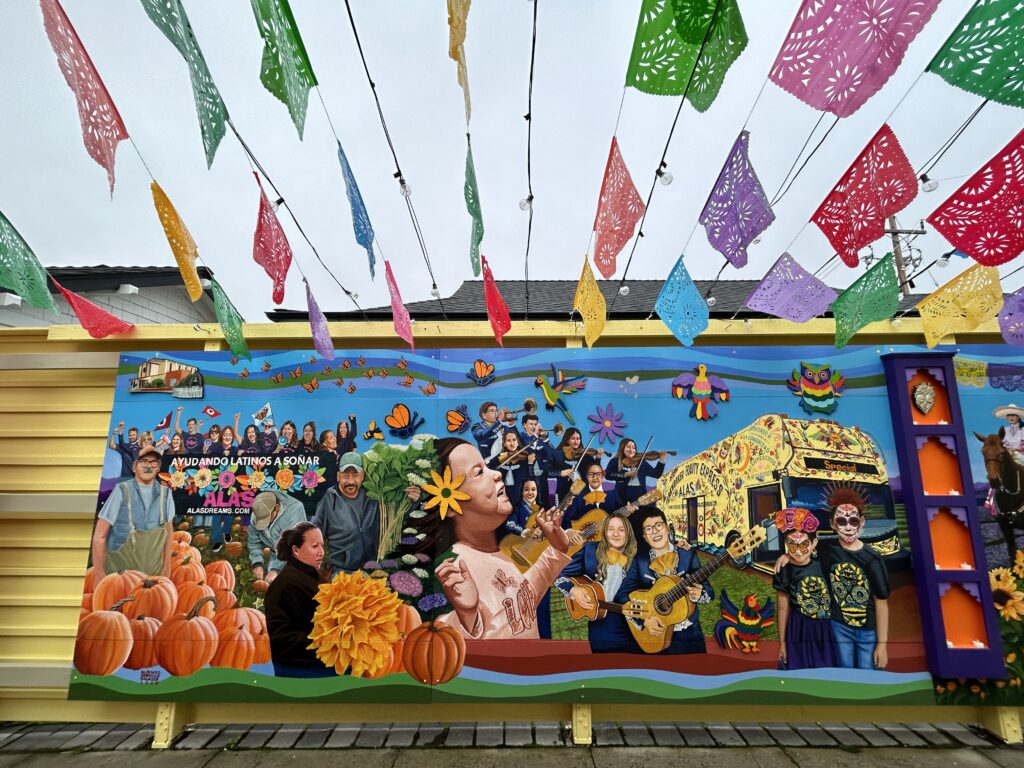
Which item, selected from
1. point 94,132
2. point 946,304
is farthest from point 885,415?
point 94,132

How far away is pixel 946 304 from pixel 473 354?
332cm

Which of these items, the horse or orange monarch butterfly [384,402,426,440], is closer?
the horse

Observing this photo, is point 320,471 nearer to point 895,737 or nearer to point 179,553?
point 179,553

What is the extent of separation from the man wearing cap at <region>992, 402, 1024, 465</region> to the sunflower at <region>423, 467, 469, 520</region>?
4132mm

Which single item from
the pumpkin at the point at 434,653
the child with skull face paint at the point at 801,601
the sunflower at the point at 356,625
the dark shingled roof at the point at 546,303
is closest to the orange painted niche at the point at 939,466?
the child with skull face paint at the point at 801,601

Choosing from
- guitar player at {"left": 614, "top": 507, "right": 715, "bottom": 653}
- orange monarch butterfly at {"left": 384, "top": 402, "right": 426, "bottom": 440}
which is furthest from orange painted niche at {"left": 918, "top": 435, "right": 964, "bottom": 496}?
orange monarch butterfly at {"left": 384, "top": 402, "right": 426, "bottom": 440}

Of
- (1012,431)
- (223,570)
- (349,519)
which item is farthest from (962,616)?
(223,570)

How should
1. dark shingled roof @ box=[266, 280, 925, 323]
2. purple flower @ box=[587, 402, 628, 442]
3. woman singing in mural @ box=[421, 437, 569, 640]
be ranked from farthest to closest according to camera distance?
dark shingled roof @ box=[266, 280, 925, 323], purple flower @ box=[587, 402, 628, 442], woman singing in mural @ box=[421, 437, 569, 640]

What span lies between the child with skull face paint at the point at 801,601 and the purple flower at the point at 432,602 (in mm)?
2440

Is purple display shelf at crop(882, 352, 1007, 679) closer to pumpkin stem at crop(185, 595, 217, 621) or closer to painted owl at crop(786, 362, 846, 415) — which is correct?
painted owl at crop(786, 362, 846, 415)

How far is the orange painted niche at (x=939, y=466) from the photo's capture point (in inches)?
149

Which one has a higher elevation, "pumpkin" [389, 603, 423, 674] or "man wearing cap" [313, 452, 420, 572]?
"man wearing cap" [313, 452, 420, 572]

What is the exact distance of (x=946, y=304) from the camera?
3.39m

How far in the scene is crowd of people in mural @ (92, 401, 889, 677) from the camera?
3674mm
